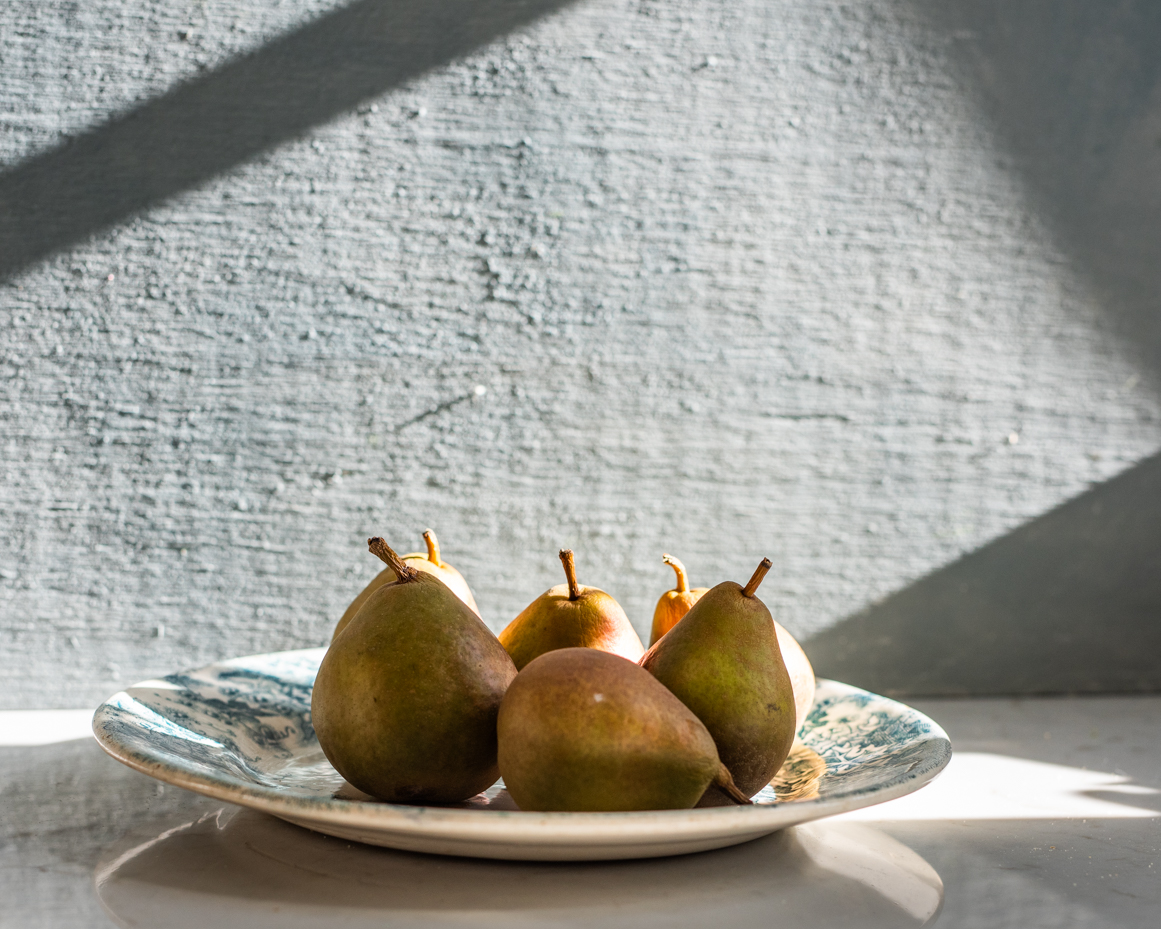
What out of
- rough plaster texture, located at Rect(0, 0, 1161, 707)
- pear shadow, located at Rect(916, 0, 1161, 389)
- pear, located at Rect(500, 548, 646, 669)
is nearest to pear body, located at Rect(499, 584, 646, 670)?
pear, located at Rect(500, 548, 646, 669)

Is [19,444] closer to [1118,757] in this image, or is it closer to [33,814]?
[33,814]

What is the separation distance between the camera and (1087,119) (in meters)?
1.10

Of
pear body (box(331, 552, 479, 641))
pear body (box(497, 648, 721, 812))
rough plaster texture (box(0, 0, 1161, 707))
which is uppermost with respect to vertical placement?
rough plaster texture (box(0, 0, 1161, 707))

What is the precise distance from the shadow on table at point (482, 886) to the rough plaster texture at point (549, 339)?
48 cm

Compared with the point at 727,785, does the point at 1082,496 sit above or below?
above

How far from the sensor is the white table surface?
47 cm

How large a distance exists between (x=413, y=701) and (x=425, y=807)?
0.06m

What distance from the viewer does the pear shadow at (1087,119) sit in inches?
42.7

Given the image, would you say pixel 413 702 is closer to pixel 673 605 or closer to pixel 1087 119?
pixel 673 605

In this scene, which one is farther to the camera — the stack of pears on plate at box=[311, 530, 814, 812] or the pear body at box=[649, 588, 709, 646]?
the pear body at box=[649, 588, 709, 646]

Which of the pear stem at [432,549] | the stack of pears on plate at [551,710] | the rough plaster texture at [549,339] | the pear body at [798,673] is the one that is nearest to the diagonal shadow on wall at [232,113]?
the rough plaster texture at [549,339]

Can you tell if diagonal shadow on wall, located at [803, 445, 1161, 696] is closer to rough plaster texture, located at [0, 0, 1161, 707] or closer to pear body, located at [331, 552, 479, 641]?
rough plaster texture, located at [0, 0, 1161, 707]

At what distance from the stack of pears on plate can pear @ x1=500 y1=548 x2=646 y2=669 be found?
2.1 inches

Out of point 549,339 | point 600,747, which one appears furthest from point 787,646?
point 549,339
